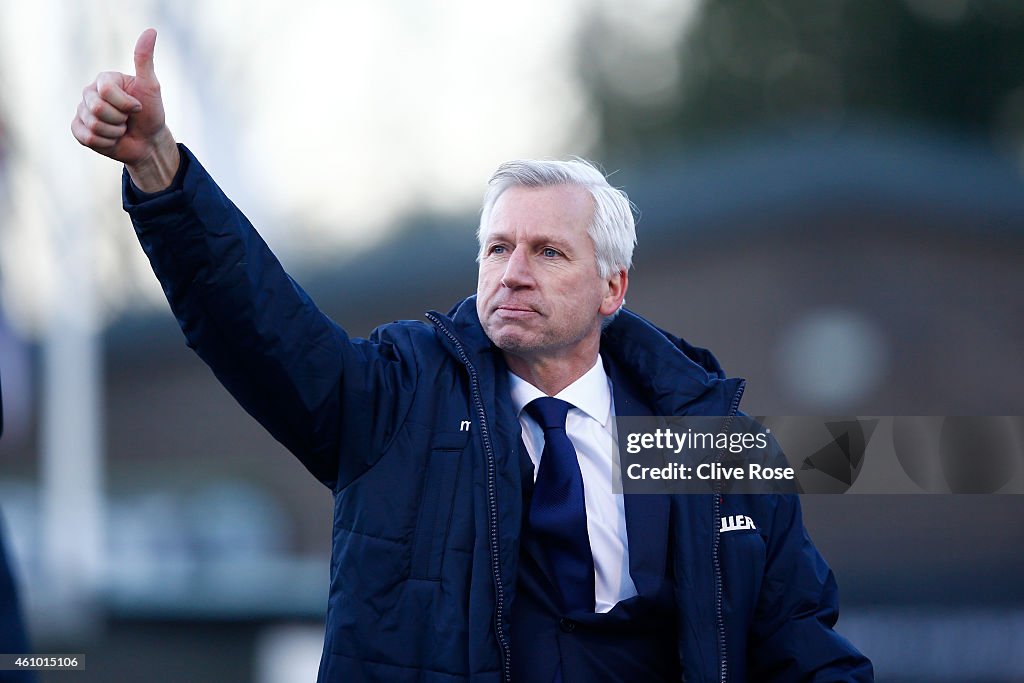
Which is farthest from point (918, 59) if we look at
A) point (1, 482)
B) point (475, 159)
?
point (1, 482)

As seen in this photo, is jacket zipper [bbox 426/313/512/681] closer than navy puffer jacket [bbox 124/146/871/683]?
No

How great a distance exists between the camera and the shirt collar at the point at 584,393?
2174 millimetres

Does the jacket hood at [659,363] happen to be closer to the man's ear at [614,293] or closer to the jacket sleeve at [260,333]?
the man's ear at [614,293]

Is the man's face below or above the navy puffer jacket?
above

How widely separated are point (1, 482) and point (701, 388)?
3055 mm

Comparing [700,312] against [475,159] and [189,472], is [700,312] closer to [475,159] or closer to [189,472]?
[475,159]

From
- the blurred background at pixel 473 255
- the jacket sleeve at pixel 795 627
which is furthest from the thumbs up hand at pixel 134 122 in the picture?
the blurred background at pixel 473 255

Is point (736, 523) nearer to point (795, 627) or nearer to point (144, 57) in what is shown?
point (795, 627)

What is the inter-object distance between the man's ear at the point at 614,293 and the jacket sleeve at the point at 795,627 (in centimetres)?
52

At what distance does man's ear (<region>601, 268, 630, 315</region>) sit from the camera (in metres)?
2.31

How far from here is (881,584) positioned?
12.9 feet

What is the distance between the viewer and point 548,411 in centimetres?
213

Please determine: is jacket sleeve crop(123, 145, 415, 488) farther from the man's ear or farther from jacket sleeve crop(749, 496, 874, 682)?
jacket sleeve crop(749, 496, 874, 682)

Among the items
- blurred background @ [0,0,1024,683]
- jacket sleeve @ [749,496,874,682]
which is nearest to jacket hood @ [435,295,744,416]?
jacket sleeve @ [749,496,874,682]
